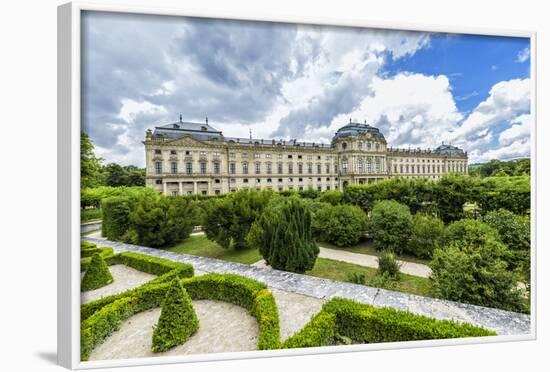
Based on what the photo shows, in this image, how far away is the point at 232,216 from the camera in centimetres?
680

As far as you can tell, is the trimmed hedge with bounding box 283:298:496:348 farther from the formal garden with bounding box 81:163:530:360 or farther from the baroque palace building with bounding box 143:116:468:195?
the baroque palace building with bounding box 143:116:468:195

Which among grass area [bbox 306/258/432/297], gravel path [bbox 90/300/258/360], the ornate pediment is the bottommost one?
grass area [bbox 306/258/432/297]

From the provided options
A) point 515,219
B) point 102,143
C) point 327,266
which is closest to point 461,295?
point 515,219

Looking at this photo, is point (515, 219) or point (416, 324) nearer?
point (416, 324)

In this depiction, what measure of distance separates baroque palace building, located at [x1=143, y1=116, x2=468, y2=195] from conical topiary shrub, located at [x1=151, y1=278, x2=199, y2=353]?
378 cm

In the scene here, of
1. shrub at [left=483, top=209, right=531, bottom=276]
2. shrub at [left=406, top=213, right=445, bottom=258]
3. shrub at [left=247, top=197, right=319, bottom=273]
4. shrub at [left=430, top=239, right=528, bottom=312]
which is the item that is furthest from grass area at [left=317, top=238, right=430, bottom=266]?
shrub at [left=247, top=197, right=319, bottom=273]

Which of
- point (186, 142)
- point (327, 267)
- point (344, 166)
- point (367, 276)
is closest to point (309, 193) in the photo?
point (344, 166)

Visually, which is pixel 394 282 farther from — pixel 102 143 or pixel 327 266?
pixel 102 143

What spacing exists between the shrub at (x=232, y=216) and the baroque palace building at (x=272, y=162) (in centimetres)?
100

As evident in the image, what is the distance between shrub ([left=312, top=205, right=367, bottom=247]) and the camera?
282 inches

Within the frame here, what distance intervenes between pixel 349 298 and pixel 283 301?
0.88 meters

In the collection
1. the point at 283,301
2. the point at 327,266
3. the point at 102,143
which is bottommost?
the point at 327,266

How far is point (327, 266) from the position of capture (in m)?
5.72

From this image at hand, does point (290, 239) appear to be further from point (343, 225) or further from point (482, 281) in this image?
point (343, 225)
